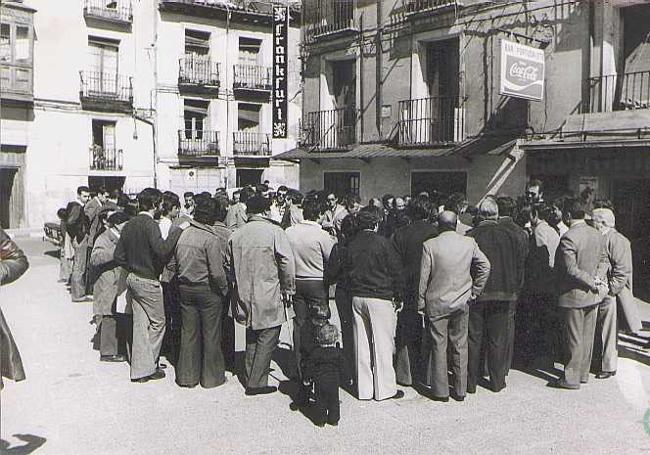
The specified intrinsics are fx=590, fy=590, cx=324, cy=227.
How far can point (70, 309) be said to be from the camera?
10.4 m

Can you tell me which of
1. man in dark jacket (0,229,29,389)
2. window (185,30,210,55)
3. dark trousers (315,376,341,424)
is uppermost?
window (185,30,210,55)

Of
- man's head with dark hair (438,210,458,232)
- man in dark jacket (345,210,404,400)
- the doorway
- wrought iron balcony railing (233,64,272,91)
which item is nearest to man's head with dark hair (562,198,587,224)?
man's head with dark hair (438,210,458,232)

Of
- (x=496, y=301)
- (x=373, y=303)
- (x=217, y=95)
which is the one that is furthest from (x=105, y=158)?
(x=496, y=301)

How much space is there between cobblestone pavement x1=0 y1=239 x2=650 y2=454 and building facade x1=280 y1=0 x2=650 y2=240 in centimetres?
673

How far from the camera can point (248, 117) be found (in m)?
32.9

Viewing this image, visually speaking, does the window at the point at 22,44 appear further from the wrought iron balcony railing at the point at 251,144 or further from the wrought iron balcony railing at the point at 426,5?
the wrought iron balcony railing at the point at 426,5

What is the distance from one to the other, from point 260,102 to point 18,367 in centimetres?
3017

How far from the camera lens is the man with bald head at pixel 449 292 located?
19.5 ft

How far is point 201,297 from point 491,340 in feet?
10.4

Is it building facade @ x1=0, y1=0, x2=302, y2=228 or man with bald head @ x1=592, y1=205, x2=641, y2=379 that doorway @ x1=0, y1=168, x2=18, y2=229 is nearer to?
building facade @ x1=0, y1=0, x2=302, y2=228

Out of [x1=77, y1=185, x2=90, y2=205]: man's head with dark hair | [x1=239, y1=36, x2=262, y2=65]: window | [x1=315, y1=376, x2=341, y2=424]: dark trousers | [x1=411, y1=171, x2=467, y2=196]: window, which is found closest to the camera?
[x1=315, y1=376, x2=341, y2=424]: dark trousers

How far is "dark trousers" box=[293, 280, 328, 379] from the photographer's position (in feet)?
21.4

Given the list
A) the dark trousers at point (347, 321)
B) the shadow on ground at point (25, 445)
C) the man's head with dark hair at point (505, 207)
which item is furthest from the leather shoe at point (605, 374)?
the shadow on ground at point (25, 445)

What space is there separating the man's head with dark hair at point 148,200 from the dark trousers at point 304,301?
1.96m
